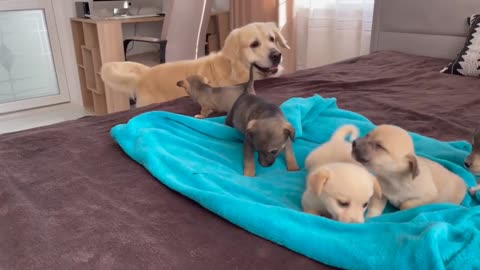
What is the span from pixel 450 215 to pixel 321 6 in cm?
261

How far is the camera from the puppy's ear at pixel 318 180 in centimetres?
80

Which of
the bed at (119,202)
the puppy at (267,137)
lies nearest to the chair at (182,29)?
the bed at (119,202)

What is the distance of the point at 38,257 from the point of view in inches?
28.3

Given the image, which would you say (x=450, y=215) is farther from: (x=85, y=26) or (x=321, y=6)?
(x=85, y=26)

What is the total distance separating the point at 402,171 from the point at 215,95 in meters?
0.78

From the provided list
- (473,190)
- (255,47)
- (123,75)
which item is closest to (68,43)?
(123,75)

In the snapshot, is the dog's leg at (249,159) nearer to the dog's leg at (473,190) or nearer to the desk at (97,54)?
the dog's leg at (473,190)

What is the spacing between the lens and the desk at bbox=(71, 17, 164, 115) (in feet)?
9.87

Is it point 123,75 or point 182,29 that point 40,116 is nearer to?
point 182,29

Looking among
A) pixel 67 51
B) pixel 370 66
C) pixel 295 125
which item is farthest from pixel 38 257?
pixel 67 51

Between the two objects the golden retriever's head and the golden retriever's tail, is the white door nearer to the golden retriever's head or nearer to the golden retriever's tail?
the golden retriever's tail

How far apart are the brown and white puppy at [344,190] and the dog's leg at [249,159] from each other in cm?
24

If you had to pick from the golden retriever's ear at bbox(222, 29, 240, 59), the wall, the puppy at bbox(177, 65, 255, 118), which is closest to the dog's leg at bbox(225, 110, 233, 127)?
the puppy at bbox(177, 65, 255, 118)

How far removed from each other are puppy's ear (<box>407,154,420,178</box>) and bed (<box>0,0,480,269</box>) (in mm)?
286
